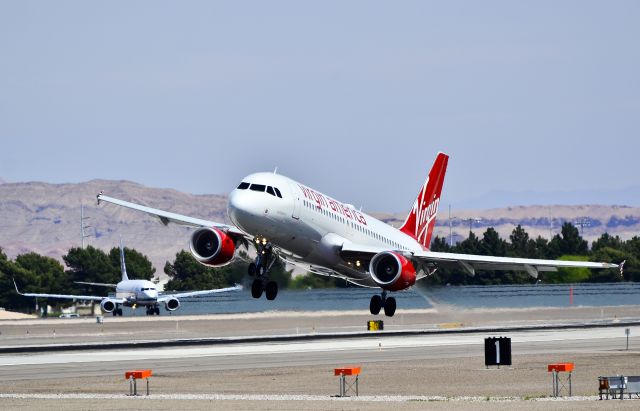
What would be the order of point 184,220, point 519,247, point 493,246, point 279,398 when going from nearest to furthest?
point 279,398, point 184,220, point 493,246, point 519,247

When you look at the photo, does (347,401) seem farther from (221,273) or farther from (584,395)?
(221,273)

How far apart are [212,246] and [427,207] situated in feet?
90.7

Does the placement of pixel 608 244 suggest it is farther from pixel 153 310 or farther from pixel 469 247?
pixel 153 310

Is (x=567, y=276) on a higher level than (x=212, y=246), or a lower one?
higher

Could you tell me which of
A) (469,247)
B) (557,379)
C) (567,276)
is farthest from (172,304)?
(557,379)

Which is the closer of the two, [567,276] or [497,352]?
[497,352]

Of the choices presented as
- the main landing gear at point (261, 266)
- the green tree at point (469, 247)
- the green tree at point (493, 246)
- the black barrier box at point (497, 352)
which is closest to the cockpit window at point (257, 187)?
the main landing gear at point (261, 266)

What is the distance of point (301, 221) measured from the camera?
216 ft

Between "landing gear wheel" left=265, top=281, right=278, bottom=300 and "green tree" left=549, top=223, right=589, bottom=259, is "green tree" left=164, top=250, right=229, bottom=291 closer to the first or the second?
"green tree" left=549, top=223, right=589, bottom=259

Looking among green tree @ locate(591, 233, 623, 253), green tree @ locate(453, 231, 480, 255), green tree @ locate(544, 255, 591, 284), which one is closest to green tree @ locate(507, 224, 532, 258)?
green tree @ locate(453, 231, 480, 255)

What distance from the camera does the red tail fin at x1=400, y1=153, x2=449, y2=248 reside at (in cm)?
8875

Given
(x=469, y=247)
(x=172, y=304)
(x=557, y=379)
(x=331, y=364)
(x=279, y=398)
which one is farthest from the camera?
(x=469, y=247)

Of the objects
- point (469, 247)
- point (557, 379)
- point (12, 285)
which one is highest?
point (469, 247)

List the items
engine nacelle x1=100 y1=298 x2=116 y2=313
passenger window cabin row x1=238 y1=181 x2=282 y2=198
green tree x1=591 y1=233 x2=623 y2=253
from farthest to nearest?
1. green tree x1=591 y1=233 x2=623 y2=253
2. engine nacelle x1=100 y1=298 x2=116 y2=313
3. passenger window cabin row x1=238 y1=181 x2=282 y2=198
